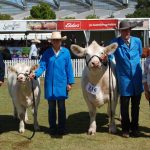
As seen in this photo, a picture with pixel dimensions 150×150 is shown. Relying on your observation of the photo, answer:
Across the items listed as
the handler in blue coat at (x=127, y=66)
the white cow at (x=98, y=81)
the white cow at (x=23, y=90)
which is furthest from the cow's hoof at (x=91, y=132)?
the white cow at (x=23, y=90)

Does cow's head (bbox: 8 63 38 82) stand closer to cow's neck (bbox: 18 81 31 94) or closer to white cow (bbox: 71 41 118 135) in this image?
cow's neck (bbox: 18 81 31 94)

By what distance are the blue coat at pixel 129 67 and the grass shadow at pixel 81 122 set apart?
115 centimetres

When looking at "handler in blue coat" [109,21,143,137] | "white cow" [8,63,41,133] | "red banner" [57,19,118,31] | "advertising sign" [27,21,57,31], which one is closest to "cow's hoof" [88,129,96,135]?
"handler in blue coat" [109,21,143,137]

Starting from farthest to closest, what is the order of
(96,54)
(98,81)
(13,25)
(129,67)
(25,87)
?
(13,25)
(25,87)
(98,81)
(129,67)
(96,54)

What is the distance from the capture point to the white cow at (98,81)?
6570 mm

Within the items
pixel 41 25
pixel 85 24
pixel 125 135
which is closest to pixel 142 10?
pixel 85 24

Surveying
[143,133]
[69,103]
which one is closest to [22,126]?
[143,133]

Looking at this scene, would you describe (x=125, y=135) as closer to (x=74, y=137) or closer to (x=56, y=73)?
(x=74, y=137)

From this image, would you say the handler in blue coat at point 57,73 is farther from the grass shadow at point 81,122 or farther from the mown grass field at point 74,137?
the grass shadow at point 81,122

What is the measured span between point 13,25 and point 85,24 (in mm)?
5117

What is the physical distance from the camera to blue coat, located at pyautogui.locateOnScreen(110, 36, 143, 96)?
6691mm

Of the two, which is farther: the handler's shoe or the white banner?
the white banner

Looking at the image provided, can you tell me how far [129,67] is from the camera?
22.0 feet

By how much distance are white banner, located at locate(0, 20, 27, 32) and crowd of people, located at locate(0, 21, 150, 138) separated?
21.1 m
